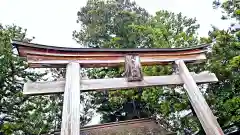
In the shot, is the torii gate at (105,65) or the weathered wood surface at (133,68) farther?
the weathered wood surface at (133,68)

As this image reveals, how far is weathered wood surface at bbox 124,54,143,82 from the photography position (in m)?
4.36

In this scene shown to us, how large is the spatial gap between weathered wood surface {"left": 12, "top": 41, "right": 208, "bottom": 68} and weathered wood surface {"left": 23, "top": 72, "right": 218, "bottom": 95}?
39 centimetres

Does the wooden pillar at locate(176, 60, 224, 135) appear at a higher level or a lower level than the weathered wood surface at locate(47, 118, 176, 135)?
lower

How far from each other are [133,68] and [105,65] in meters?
0.60

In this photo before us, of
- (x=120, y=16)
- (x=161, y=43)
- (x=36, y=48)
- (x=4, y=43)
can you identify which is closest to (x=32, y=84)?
(x=36, y=48)

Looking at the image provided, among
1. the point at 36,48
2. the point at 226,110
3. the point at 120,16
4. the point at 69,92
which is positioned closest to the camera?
the point at 69,92

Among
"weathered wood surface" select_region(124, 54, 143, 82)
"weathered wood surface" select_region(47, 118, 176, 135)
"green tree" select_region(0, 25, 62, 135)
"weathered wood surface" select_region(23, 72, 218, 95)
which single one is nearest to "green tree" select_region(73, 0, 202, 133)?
"weathered wood surface" select_region(47, 118, 176, 135)

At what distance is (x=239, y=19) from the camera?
8.31 meters

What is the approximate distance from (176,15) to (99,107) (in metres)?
8.92

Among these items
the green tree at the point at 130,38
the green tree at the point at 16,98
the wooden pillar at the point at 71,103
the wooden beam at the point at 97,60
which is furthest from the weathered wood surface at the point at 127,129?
the green tree at the point at 16,98

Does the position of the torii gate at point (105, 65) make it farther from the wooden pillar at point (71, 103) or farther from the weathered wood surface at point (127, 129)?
the weathered wood surface at point (127, 129)

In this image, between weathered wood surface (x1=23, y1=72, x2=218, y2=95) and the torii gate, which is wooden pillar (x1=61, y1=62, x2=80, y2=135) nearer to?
the torii gate

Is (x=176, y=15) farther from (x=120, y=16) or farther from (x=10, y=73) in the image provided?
(x=10, y=73)

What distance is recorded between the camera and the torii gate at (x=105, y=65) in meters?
3.68
